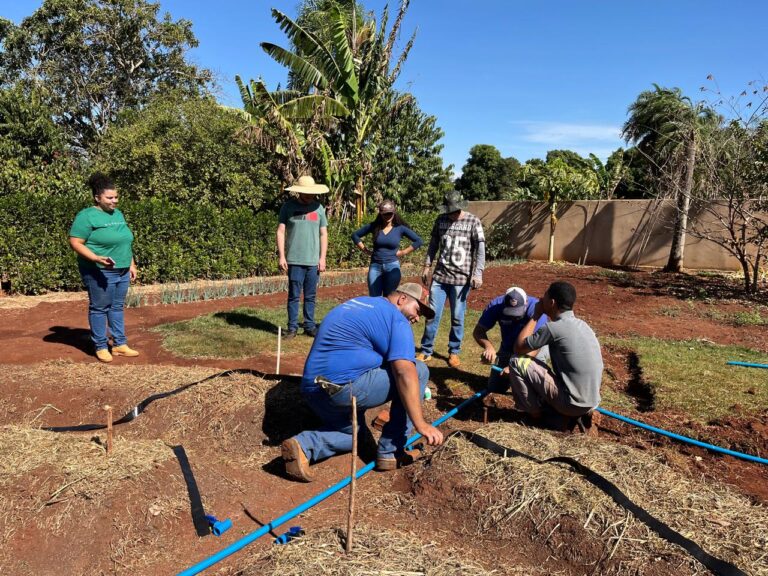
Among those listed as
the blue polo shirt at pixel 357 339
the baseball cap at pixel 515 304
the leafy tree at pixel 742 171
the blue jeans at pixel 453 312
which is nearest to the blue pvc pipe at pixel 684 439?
the baseball cap at pixel 515 304

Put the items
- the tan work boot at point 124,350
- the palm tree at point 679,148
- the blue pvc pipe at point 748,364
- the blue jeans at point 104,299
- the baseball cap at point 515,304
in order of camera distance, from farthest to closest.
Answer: the palm tree at point 679,148, the blue pvc pipe at point 748,364, the tan work boot at point 124,350, the blue jeans at point 104,299, the baseball cap at point 515,304

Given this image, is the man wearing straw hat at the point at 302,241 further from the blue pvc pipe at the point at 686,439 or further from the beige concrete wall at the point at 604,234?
the beige concrete wall at the point at 604,234

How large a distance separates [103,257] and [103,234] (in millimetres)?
216

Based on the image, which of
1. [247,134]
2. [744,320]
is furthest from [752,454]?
[247,134]

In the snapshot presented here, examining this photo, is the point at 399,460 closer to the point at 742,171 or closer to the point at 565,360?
the point at 565,360

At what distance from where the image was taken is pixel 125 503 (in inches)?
113

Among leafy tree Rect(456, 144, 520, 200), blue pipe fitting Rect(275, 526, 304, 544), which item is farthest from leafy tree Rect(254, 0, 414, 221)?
leafy tree Rect(456, 144, 520, 200)

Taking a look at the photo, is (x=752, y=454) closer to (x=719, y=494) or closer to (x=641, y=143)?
(x=719, y=494)

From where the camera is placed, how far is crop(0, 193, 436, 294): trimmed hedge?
29.9ft

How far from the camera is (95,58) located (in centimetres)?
2370

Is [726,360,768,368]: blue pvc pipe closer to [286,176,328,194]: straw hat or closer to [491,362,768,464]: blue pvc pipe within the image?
[491,362,768,464]: blue pvc pipe

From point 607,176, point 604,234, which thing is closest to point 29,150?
point 604,234

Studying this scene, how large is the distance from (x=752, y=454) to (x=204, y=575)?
3.69 metres

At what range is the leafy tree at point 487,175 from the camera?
37.5 metres
